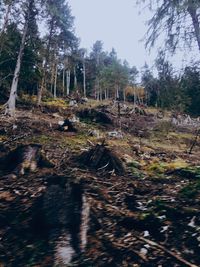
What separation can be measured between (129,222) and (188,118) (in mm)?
35459

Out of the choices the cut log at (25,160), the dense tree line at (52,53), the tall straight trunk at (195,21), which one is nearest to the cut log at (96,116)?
the dense tree line at (52,53)

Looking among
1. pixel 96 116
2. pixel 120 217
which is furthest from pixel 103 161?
pixel 96 116

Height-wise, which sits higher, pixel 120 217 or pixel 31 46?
pixel 31 46

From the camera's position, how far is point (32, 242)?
→ 14.6 ft

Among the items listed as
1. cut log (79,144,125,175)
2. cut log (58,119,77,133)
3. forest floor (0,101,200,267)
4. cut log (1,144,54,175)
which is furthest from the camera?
cut log (58,119,77,133)

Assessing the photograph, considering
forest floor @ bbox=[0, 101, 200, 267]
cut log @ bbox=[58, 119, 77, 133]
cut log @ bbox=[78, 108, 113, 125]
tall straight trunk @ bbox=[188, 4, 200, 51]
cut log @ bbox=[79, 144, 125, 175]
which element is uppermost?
tall straight trunk @ bbox=[188, 4, 200, 51]

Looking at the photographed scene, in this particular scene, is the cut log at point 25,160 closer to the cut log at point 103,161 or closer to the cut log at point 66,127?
the cut log at point 103,161

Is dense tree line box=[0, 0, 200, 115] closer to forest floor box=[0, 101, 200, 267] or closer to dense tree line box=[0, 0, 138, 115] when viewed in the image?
dense tree line box=[0, 0, 138, 115]

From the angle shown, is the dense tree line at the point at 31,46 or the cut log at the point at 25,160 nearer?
the cut log at the point at 25,160

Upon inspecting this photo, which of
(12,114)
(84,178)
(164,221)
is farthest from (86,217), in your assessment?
(12,114)

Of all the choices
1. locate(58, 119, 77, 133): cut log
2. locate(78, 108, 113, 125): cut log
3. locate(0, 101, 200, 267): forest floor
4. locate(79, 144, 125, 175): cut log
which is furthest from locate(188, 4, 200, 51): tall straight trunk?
locate(78, 108, 113, 125): cut log

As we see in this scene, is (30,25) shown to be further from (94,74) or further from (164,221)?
(94,74)

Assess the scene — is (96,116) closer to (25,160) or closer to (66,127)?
(66,127)

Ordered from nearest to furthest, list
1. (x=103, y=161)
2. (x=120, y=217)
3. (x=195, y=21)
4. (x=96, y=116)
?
(x=120, y=217) < (x=103, y=161) < (x=195, y=21) < (x=96, y=116)
